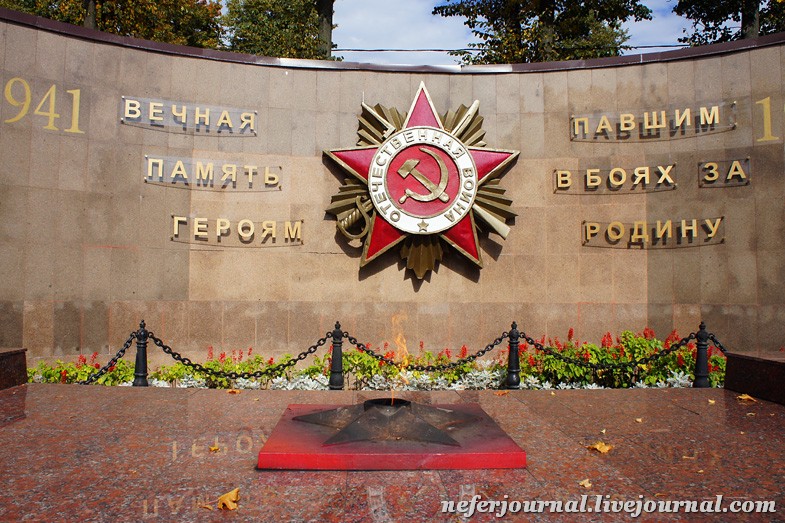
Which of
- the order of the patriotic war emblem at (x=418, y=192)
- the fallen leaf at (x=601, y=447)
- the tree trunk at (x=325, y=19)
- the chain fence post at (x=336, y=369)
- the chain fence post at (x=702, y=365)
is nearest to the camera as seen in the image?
the fallen leaf at (x=601, y=447)

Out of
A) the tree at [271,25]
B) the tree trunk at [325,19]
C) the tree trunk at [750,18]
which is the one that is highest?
the tree at [271,25]

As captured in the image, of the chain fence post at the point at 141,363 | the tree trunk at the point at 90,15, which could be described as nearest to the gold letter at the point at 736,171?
the chain fence post at the point at 141,363

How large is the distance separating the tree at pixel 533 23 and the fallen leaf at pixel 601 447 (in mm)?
17386

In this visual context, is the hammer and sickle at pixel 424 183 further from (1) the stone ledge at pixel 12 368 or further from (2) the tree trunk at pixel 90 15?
(2) the tree trunk at pixel 90 15

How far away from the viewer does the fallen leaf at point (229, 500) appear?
3.52 metres

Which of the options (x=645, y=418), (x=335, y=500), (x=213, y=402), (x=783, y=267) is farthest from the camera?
(x=783, y=267)

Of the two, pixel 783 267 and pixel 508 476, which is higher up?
pixel 783 267

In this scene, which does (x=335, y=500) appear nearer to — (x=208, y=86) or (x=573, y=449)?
(x=573, y=449)

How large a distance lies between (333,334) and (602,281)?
5.35 meters

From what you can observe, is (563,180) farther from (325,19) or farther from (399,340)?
(325,19)

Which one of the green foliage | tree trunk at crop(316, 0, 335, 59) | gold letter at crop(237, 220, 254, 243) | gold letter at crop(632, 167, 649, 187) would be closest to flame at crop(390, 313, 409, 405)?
gold letter at crop(237, 220, 254, 243)

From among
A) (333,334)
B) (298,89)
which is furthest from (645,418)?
(298,89)

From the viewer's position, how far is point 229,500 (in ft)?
11.7

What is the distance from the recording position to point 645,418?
5914 mm
